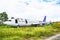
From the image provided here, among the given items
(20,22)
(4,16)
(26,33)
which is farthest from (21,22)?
(26,33)

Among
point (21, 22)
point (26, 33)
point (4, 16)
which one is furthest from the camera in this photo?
point (21, 22)

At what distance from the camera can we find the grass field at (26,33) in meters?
5.12

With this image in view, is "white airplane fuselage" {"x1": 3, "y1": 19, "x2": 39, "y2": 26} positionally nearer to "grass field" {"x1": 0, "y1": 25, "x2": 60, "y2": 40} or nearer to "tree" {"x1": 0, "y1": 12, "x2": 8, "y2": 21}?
"tree" {"x1": 0, "y1": 12, "x2": 8, "y2": 21}

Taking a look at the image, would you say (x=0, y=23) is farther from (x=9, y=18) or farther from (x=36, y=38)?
(x=36, y=38)

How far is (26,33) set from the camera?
5422 millimetres

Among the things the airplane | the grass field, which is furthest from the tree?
the grass field

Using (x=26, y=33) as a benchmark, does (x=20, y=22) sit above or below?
above

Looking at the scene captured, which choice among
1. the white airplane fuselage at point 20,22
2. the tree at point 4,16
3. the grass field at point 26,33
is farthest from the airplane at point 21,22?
the grass field at point 26,33

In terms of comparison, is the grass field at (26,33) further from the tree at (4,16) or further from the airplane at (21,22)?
the airplane at (21,22)

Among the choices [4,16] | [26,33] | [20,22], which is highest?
[4,16]

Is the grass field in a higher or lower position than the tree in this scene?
lower

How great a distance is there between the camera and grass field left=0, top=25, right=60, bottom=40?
16.8 feet

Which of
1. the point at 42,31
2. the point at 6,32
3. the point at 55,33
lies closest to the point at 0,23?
the point at 6,32

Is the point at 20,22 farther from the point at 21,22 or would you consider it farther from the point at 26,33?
the point at 26,33
